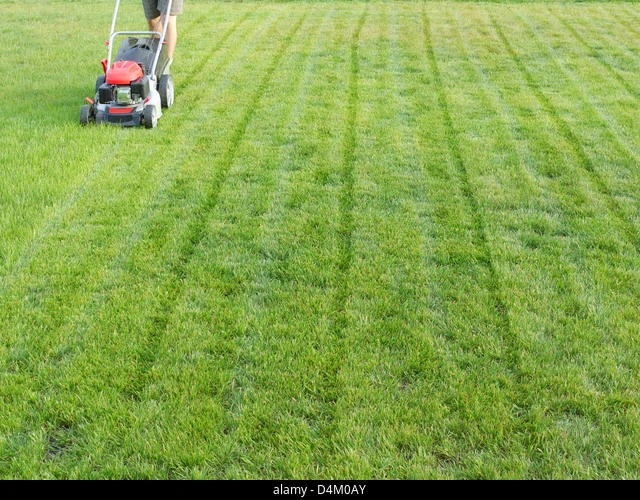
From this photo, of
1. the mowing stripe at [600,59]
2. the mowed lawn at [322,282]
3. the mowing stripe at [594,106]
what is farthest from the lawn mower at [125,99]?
the mowing stripe at [600,59]

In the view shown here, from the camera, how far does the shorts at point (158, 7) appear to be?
719 centimetres

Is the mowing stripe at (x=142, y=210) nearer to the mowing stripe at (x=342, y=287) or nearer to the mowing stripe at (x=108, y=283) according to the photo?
the mowing stripe at (x=108, y=283)

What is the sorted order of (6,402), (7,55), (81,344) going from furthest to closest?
(7,55) < (81,344) < (6,402)

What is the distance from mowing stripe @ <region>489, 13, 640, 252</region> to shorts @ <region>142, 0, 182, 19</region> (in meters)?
4.09

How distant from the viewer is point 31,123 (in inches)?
248

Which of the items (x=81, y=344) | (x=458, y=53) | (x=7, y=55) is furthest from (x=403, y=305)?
(x=7, y=55)

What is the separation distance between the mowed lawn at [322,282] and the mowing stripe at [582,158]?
42mm

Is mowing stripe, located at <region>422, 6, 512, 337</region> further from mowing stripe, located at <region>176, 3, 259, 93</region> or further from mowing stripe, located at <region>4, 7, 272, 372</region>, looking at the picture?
mowing stripe, located at <region>176, 3, 259, 93</region>

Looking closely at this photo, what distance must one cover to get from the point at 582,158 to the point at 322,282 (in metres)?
3.13

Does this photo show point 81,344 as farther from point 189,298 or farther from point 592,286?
point 592,286

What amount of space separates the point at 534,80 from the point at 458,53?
1.60 m

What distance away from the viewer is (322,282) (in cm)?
392

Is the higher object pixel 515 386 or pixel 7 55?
pixel 7 55

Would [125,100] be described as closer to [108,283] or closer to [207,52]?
[108,283]
